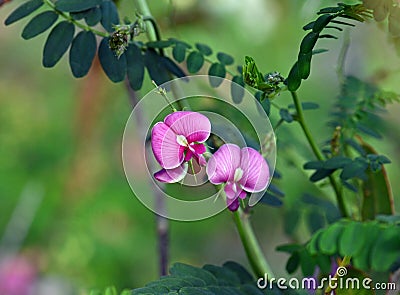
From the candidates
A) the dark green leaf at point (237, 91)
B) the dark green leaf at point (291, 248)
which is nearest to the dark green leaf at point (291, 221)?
the dark green leaf at point (291, 248)

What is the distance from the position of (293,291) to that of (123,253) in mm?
766

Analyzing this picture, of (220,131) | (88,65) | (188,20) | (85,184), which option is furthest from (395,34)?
(85,184)

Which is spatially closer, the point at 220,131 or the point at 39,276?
the point at 220,131

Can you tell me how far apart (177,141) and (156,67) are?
0.49 ft

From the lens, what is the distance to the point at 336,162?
502mm

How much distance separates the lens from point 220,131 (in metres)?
0.43

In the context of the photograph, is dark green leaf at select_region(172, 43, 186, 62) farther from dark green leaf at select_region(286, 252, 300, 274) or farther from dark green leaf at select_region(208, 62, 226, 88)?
dark green leaf at select_region(286, 252, 300, 274)

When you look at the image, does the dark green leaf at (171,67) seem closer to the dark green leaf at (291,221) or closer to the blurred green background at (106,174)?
the dark green leaf at (291,221)

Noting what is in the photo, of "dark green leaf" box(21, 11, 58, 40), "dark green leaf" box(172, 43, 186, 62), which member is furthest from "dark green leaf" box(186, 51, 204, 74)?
"dark green leaf" box(21, 11, 58, 40)

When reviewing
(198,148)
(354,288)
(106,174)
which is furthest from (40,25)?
(106,174)

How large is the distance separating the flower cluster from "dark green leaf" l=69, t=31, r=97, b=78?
16 centimetres

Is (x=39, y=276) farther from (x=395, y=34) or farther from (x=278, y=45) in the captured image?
(x=395, y=34)

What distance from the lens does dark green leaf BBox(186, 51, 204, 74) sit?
55 cm

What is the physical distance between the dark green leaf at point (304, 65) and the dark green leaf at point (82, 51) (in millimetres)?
195
